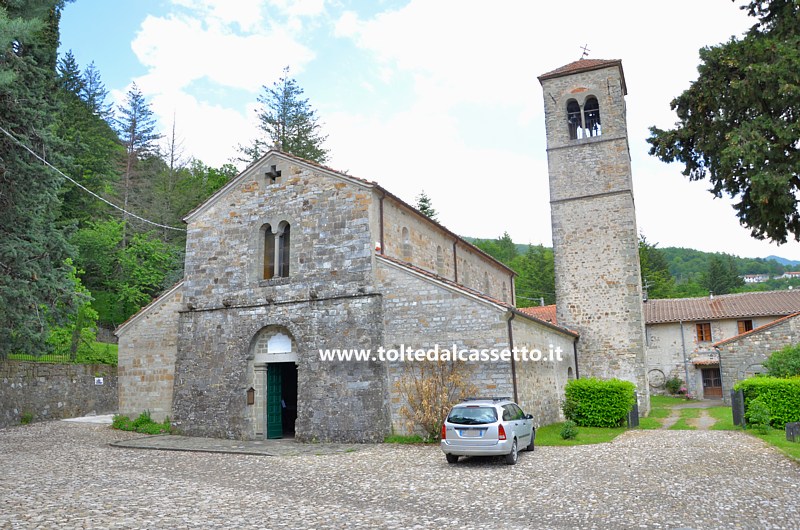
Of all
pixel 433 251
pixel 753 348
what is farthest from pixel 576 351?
pixel 753 348

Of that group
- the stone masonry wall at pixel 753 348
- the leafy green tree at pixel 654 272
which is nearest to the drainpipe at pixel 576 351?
the stone masonry wall at pixel 753 348

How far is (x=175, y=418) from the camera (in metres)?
20.2

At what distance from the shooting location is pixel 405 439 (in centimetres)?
1680

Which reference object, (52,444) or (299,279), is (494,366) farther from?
(52,444)

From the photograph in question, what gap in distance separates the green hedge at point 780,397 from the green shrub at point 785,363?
6.57 meters

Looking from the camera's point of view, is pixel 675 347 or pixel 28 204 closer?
pixel 28 204

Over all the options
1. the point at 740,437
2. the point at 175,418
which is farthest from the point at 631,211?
the point at 175,418

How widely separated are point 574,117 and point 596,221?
5.82 m

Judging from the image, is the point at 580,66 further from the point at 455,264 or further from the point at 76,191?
the point at 76,191

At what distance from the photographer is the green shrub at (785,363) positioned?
79.5 ft

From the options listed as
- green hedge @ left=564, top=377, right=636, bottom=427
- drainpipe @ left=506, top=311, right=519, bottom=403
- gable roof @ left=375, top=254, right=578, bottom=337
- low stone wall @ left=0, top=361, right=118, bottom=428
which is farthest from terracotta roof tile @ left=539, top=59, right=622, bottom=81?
low stone wall @ left=0, top=361, right=118, bottom=428

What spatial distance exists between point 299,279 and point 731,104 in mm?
13335

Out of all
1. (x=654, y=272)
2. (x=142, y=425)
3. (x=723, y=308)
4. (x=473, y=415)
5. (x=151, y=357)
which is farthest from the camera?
(x=654, y=272)

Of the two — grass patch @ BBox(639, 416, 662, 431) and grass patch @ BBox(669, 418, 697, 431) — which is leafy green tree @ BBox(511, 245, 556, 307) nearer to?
grass patch @ BBox(639, 416, 662, 431)
